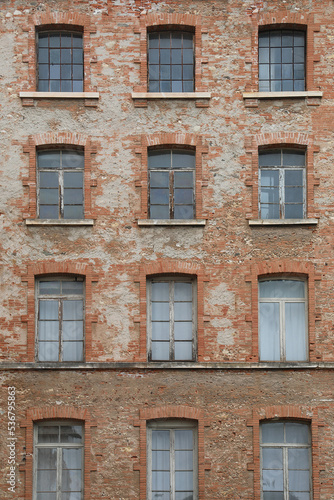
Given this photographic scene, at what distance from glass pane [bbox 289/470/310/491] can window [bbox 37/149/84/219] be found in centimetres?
803

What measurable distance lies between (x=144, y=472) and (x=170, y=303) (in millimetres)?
4069

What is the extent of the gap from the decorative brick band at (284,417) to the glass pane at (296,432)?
288mm

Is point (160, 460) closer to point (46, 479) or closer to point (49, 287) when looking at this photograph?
point (46, 479)

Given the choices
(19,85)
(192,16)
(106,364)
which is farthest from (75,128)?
(106,364)

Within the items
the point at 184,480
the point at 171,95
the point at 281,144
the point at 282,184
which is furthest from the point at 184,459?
the point at 171,95

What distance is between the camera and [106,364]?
25.0m

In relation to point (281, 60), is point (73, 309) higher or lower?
lower

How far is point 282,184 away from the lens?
86.2 feet

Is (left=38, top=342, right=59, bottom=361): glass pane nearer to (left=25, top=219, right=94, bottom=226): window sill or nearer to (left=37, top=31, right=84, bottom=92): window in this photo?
(left=25, top=219, right=94, bottom=226): window sill

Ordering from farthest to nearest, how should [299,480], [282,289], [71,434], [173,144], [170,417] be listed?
[173,144]
[282,289]
[71,434]
[299,480]
[170,417]

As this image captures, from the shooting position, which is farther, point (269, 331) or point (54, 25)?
point (54, 25)

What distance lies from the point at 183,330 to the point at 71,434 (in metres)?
3.64

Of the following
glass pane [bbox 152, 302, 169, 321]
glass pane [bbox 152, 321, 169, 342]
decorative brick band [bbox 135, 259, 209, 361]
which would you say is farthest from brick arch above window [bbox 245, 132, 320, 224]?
glass pane [bbox 152, 321, 169, 342]

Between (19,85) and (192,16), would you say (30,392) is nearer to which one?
(19,85)
